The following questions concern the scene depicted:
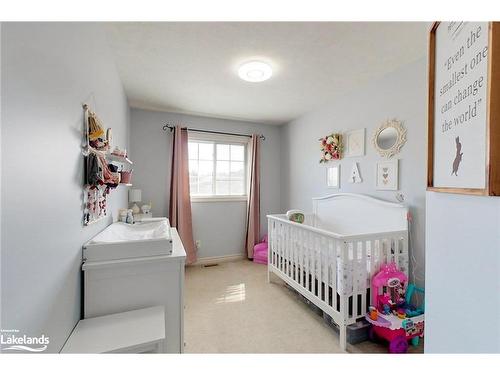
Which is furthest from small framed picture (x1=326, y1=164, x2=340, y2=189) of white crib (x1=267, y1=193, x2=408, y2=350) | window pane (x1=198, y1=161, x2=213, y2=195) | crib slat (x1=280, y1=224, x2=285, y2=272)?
window pane (x1=198, y1=161, x2=213, y2=195)

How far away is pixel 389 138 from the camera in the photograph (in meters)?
2.14

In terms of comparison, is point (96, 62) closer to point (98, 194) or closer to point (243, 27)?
point (98, 194)

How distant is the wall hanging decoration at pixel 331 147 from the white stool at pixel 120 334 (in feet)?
8.06

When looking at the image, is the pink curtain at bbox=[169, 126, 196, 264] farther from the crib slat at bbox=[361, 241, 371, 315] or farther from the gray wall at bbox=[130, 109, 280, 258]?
the crib slat at bbox=[361, 241, 371, 315]

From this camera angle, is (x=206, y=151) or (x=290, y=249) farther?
(x=206, y=151)

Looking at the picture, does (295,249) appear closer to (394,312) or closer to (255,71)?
(394,312)

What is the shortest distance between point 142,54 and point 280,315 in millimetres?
2627

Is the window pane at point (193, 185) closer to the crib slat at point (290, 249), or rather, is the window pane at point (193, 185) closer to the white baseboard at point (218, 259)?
the white baseboard at point (218, 259)

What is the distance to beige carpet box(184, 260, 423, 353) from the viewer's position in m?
1.63

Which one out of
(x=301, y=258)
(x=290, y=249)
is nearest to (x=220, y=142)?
(x=290, y=249)

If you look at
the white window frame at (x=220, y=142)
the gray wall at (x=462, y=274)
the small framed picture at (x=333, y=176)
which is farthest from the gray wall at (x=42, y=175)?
the small framed picture at (x=333, y=176)

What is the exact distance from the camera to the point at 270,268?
2744mm

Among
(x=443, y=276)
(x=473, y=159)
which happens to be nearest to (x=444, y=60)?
(x=473, y=159)

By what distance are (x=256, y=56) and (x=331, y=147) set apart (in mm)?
1478
